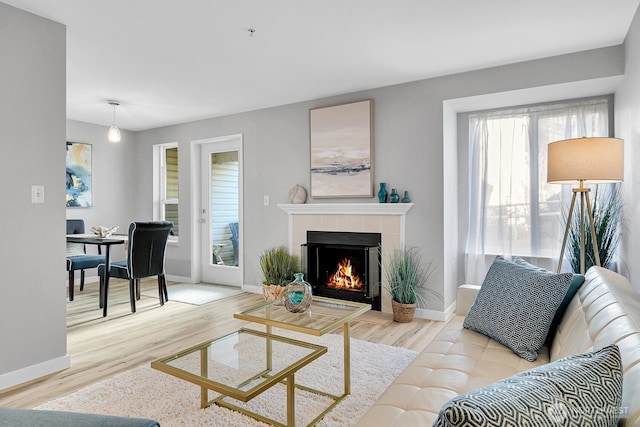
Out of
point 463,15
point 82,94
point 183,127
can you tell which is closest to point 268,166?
point 183,127

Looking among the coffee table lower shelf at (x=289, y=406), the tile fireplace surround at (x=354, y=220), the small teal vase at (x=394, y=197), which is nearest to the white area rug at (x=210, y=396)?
the coffee table lower shelf at (x=289, y=406)

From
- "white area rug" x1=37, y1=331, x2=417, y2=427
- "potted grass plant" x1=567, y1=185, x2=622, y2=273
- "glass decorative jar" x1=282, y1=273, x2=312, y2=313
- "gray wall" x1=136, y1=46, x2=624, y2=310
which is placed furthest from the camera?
"gray wall" x1=136, y1=46, x2=624, y2=310

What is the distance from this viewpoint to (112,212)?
6.08 meters

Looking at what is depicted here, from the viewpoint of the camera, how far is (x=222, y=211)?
18.4 feet

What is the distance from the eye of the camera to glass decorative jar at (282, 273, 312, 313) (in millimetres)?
2324

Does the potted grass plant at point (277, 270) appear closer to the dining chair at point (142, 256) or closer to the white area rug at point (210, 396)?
the dining chair at point (142, 256)

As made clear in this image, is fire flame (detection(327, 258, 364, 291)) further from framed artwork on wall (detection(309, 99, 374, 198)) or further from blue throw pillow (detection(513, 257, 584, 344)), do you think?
blue throw pillow (detection(513, 257, 584, 344))

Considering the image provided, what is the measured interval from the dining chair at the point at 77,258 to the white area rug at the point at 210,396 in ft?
8.05

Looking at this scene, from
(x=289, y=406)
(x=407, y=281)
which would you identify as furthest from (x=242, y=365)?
(x=407, y=281)

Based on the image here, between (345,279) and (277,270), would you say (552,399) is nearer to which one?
(345,279)

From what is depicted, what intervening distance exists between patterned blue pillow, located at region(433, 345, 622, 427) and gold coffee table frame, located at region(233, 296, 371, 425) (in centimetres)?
137

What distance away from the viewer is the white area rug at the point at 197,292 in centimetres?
472

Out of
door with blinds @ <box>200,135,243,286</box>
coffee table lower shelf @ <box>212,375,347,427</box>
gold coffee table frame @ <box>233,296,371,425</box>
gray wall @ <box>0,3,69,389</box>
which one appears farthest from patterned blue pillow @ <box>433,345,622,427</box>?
door with blinds @ <box>200,135,243,286</box>

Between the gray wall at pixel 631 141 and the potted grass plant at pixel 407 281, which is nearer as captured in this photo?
the gray wall at pixel 631 141
